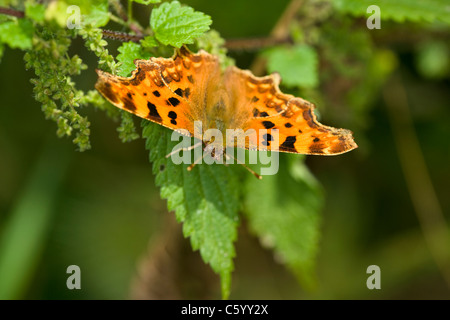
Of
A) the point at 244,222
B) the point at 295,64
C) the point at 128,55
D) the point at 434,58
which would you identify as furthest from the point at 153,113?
the point at 434,58

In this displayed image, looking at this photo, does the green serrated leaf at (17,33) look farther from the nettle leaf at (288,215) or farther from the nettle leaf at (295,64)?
the nettle leaf at (288,215)

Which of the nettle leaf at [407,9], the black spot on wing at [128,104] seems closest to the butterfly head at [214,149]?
the black spot on wing at [128,104]

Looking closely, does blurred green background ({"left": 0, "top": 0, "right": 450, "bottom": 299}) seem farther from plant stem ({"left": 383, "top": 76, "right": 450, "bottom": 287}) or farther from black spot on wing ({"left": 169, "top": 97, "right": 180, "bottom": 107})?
black spot on wing ({"left": 169, "top": 97, "right": 180, "bottom": 107})

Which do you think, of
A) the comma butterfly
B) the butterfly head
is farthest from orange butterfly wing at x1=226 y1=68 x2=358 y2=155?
the butterfly head

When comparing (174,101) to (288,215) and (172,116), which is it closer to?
(172,116)
